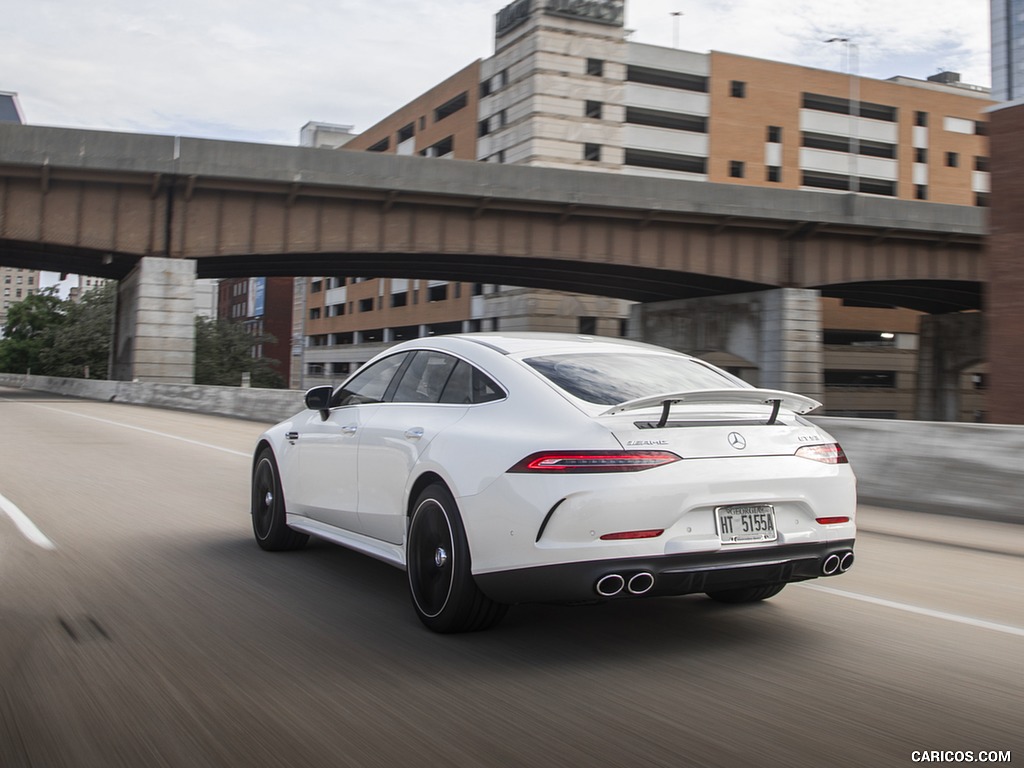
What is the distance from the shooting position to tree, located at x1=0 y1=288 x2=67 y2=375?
9612 cm

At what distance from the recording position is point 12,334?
98.1 m

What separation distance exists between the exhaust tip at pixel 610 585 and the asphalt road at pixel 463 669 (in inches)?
13.3

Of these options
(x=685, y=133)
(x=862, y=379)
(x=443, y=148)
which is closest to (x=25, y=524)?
(x=685, y=133)

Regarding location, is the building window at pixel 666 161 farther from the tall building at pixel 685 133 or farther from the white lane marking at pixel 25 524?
the white lane marking at pixel 25 524

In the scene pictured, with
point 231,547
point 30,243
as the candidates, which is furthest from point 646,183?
point 231,547

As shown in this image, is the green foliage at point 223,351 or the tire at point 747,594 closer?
the tire at point 747,594

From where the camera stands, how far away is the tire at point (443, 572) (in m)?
4.76

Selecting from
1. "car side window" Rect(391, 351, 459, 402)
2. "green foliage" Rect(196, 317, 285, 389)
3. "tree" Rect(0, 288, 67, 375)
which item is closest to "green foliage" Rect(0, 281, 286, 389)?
"green foliage" Rect(196, 317, 285, 389)

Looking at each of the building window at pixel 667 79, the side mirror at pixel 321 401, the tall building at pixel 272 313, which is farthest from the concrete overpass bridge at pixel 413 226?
the tall building at pixel 272 313

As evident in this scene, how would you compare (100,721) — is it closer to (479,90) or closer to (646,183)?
(646,183)

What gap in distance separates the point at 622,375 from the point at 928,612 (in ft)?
7.11

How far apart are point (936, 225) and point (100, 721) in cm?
4161

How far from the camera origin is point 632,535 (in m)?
4.38

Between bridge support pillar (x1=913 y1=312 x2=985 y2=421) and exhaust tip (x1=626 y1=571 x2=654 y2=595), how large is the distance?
5395 centimetres
